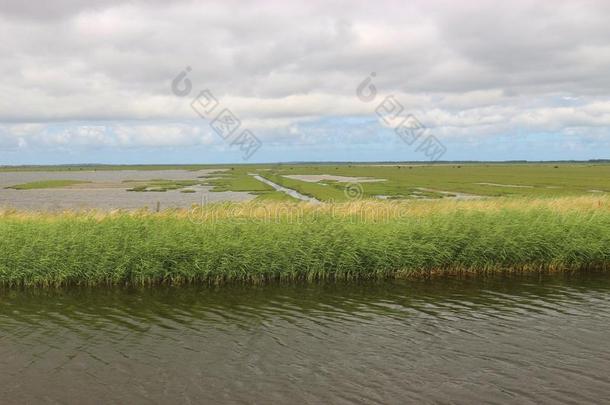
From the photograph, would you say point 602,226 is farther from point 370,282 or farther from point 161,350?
point 161,350

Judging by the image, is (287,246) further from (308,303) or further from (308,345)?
(308,345)

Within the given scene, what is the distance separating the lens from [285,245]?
22.8 metres

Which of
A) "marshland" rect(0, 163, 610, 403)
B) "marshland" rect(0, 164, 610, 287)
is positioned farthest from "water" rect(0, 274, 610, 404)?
"marshland" rect(0, 164, 610, 287)

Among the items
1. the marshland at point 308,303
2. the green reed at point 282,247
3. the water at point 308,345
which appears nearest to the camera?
the water at point 308,345

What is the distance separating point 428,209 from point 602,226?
8696 mm

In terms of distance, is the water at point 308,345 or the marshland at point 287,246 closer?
the water at point 308,345

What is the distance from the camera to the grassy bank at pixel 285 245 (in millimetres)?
21500

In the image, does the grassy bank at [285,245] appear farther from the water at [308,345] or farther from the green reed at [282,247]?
the water at [308,345]

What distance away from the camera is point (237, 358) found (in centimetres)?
1360

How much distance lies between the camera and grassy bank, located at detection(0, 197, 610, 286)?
21500mm

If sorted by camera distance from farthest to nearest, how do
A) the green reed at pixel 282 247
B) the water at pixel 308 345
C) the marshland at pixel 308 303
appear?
the green reed at pixel 282 247
the marshland at pixel 308 303
the water at pixel 308 345

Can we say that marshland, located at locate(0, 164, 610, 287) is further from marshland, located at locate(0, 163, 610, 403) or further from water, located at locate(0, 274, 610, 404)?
water, located at locate(0, 274, 610, 404)

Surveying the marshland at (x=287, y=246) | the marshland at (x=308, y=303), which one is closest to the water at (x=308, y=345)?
the marshland at (x=308, y=303)

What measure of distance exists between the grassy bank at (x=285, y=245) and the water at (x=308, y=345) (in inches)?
45.7
